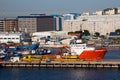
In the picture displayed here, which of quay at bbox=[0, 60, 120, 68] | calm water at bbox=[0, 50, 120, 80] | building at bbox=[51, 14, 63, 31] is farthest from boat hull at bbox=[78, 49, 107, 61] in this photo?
building at bbox=[51, 14, 63, 31]

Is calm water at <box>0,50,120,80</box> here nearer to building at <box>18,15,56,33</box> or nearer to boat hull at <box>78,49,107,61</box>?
boat hull at <box>78,49,107,61</box>

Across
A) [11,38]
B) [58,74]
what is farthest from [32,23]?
[58,74]

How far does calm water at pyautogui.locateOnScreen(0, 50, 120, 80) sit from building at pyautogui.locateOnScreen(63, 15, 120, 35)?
31.3 metres

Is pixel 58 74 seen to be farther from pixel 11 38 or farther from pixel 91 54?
pixel 11 38

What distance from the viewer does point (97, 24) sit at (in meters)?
52.6

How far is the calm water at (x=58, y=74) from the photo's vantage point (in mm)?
18188

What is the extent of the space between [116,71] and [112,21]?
33.7 m

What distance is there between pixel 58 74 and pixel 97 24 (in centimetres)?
3377

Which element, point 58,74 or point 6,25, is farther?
point 6,25

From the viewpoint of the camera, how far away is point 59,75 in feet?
61.9

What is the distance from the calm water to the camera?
59.7ft

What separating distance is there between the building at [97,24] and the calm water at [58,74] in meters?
31.3

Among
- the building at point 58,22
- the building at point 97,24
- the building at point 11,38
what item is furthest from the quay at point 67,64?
the building at point 58,22

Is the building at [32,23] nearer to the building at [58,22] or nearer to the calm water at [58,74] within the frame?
the building at [58,22]
